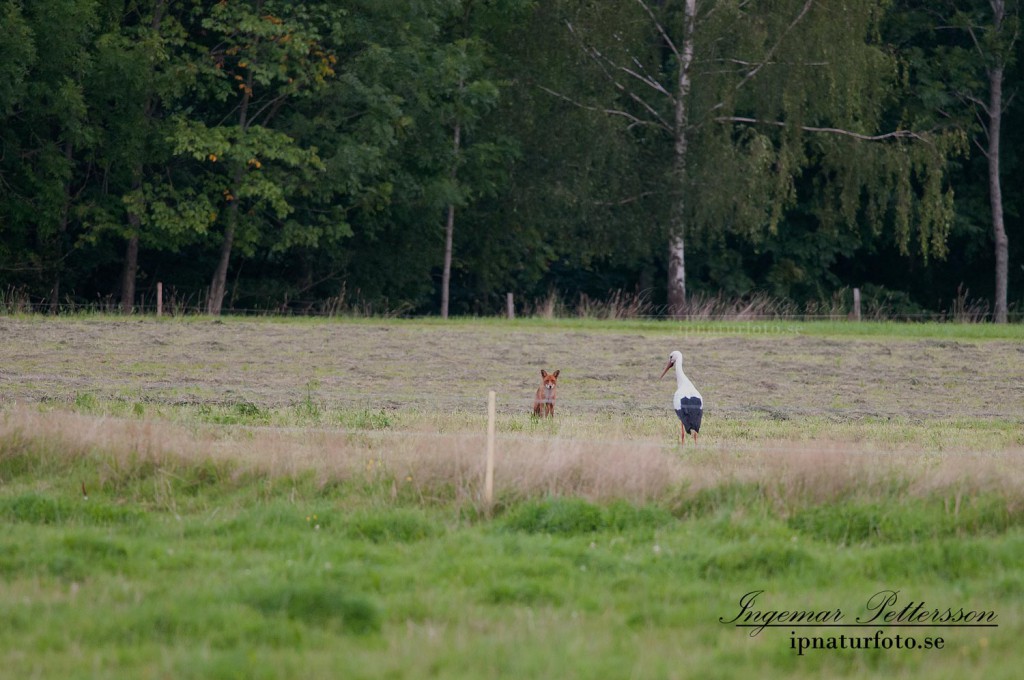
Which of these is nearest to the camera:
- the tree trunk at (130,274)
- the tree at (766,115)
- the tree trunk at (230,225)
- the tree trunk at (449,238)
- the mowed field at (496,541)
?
the mowed field at (496,541)

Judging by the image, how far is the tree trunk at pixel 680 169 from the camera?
41.5 metres

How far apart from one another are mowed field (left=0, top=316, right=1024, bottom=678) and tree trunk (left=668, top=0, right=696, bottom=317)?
23669 mm

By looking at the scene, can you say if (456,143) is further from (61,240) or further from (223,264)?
(61,240)

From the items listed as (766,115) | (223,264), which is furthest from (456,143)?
(766,115)

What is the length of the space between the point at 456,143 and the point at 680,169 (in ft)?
24.6

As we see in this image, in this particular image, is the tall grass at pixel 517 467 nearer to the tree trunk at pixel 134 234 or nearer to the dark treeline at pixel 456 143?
the dark treeline at pixel 456 143

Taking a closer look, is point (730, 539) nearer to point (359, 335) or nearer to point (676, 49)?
point (359, 335)

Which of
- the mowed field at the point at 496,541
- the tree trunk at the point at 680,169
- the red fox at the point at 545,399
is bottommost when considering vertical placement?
the mowed field at the point at 496,541

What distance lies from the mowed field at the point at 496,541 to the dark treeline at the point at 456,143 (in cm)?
2072

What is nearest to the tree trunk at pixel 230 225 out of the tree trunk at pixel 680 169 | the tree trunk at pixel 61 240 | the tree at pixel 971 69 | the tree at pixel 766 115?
the tree trunk at pixel 61 240

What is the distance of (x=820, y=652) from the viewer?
7.62 meters

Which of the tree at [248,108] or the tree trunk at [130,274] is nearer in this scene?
the tree at [248,108]

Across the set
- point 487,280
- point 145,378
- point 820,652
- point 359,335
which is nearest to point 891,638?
point 820,652

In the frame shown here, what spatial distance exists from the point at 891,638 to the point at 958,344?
2365cm
